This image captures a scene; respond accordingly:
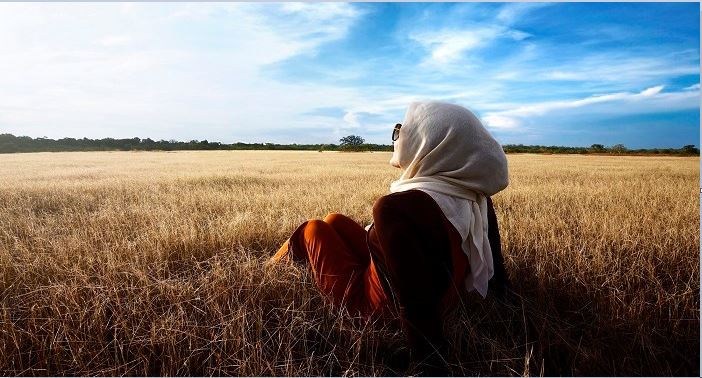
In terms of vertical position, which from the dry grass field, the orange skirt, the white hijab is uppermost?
the white hijab

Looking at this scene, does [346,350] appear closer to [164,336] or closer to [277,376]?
[277,376]

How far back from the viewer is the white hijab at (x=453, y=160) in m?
2.18

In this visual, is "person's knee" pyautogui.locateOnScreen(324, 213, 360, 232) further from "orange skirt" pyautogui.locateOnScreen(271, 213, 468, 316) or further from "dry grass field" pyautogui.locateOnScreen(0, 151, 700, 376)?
"dry grass field" pyautogui.locateOnScreen(0, 151, 700, 376)

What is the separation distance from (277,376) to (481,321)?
1395 millimetres

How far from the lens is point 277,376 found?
7.23ft

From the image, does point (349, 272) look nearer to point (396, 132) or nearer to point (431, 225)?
point (431, 225)

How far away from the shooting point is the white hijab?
85.8 inches

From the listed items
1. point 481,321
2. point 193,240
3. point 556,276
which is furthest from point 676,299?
point 193,240

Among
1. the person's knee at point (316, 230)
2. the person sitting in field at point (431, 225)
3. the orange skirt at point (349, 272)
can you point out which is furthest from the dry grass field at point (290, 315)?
the person's knee at point (316, 230)

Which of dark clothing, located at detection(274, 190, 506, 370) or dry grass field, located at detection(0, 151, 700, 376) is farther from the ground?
dark clothing, located at detection(274, 190, 506, 370)

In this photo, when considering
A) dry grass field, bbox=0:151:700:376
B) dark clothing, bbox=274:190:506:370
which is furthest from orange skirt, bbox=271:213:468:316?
dry grass field, bbox=0:151:700:376

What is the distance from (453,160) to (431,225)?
Answer: 0.38 m

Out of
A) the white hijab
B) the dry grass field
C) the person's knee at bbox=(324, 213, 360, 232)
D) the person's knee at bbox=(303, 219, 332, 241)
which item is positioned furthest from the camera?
the person's knee at bbox=(324, 213, 360, 232)

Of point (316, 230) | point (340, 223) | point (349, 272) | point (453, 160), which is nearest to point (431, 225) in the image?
point (453, 160)
